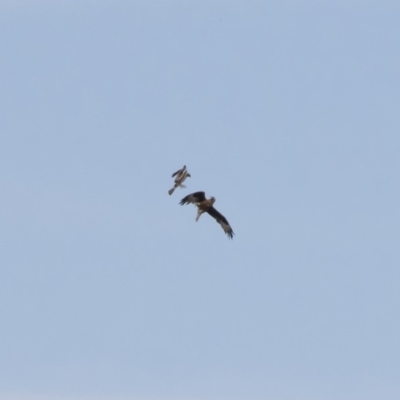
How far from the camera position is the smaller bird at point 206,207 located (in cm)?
5247

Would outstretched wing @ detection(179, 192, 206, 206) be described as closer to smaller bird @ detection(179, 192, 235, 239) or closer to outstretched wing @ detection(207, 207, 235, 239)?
smaller bird @ detection(179, 192, 235, 239)

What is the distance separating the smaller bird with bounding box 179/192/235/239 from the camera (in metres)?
52.5

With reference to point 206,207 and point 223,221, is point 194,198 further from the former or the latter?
point 223,221

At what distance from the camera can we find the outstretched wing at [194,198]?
52178 mm

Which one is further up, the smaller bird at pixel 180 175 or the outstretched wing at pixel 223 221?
the outstretched wing at pixel 223 221

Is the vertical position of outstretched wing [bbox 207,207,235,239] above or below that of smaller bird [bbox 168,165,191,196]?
above

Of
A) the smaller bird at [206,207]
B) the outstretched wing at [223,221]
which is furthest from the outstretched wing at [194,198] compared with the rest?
the outstretched wing at [223,221]

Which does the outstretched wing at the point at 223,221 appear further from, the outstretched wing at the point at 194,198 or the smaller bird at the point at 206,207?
the outstretched wing at the point at 194,198

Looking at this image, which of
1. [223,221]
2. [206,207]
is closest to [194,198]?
[206,207]

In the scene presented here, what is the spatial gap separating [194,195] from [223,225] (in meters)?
2.80

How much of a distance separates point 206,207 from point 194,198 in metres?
1.28

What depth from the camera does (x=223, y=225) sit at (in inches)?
2167

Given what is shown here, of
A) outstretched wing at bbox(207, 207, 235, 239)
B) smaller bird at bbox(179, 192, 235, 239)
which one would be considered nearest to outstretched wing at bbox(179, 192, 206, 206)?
smaller bird at bbox(179, 192, 235, 239)

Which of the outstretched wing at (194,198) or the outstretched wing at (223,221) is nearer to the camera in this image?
the outstretched wing at (194,198)
